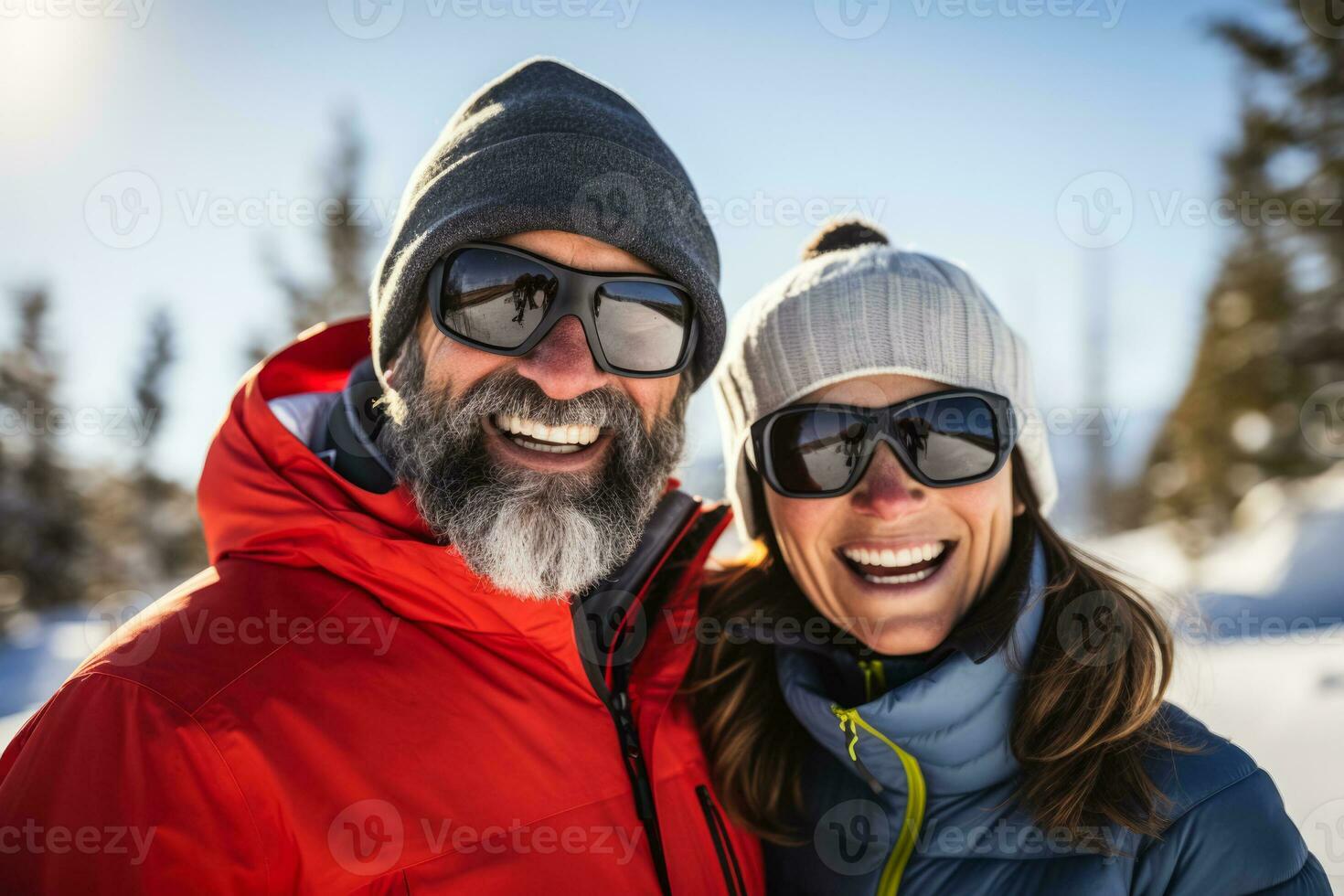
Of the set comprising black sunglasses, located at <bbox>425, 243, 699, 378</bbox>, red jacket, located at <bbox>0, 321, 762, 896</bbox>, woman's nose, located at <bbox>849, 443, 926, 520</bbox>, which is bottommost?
red jacket, located at <bbox>0, 321, 762, 896</bbox>

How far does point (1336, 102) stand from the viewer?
11633 mm

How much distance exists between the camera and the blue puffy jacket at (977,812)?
1800 millimetres

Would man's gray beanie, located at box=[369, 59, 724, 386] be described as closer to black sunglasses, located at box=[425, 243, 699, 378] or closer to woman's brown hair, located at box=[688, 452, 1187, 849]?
black sunglasses, located at box=[425, 243, 699, 378]

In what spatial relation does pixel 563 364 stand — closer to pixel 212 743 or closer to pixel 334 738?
pixel 334 738

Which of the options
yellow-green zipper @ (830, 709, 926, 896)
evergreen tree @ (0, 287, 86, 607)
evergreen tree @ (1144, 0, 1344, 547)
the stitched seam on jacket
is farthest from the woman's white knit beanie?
evergreen tree @ (0, 287, 86, 607)

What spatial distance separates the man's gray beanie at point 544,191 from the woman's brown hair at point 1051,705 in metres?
0.91

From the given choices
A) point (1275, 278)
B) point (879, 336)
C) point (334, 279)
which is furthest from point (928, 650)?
point (334, 279)

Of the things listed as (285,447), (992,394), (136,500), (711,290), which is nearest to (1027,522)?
(992,394)

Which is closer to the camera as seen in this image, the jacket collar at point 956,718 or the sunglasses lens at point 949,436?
the jacket collar at point 956,718

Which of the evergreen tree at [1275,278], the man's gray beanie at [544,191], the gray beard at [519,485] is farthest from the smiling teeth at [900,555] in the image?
the evergreen tree at [1275,278]

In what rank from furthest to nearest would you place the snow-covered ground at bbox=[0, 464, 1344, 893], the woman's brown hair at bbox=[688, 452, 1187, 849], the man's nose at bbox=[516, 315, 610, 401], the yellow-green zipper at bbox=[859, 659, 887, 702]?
the snow-covered ground at bbox=[0, 464, 1344, 893] < the yellow-green zipper at bbox=[859, 659, 887, 702] < the man's nose at bbox=[516, 315, 610, 401] < the woman's brown hair at bbox=[688, 452, 1187, 849]

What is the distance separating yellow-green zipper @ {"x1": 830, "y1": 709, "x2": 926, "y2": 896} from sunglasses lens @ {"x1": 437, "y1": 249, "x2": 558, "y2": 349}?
4.63 ft

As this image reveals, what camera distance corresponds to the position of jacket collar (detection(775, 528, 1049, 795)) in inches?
81.1

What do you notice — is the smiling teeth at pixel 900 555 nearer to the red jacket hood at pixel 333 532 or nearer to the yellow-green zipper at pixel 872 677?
the yellow-green zipper at pixel 872 677
